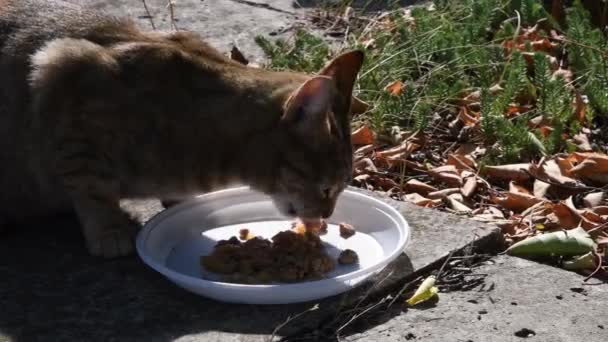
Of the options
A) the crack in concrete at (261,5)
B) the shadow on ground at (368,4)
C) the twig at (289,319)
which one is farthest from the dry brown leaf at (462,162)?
the crack in concrete at (261,5)

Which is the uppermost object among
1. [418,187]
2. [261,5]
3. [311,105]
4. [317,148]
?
[311,105]

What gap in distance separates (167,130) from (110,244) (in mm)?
413

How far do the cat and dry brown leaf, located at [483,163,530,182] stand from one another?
0.83 metres

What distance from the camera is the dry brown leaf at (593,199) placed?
3.87 m

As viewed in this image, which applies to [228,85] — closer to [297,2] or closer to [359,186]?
[359,186]

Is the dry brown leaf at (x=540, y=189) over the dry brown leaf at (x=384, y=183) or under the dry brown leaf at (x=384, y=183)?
over

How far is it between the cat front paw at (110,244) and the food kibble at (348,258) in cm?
68

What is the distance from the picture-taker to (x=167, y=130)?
11.5ft

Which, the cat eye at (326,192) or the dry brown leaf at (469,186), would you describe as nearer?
the cat eye at (326,192)

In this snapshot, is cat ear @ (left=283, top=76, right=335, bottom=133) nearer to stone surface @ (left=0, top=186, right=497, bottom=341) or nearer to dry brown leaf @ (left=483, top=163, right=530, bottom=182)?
stone surface @ (left=0, top=186, right=497, bottom=341)

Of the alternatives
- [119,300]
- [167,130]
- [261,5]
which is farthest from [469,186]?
[261,5]

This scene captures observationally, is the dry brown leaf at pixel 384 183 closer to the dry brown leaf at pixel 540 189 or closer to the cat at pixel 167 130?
the dry brown leaf at pixel 540 189

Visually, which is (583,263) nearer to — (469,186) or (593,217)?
(593,217)

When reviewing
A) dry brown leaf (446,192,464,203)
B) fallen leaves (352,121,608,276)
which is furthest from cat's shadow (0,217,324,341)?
dry brown leaf (446,192,464,203)
